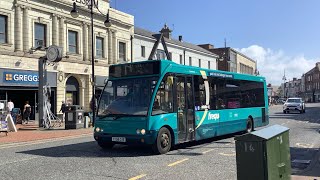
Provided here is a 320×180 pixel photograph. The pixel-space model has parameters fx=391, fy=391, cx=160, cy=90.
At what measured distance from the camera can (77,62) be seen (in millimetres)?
32125

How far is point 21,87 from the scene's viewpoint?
27.4 metres

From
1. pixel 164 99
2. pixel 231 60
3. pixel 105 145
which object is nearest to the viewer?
pixel 164 99

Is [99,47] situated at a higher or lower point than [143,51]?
lower

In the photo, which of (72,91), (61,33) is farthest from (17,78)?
(72,91)

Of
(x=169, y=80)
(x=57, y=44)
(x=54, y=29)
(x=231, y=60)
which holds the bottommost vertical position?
(x=169, y=80)

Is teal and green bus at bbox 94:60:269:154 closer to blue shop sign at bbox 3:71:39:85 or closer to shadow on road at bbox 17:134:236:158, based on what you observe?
shadow on road at bbox 17:134:236:158

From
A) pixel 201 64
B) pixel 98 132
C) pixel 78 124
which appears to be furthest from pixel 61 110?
pixel 201 64

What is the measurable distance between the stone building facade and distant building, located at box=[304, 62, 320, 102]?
346ft

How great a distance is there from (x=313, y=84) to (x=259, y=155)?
138 metres

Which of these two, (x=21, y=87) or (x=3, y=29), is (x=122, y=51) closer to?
(x=21, y=87)

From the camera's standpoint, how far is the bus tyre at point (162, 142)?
10977 mm

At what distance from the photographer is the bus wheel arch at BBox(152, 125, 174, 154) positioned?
36.0 feet

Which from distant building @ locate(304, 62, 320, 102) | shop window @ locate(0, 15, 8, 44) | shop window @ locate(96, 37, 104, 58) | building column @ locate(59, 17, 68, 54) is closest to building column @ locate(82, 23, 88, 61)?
shop window @ locate(96, 37, 104, 58)

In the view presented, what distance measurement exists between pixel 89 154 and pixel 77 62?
21.8 meters
